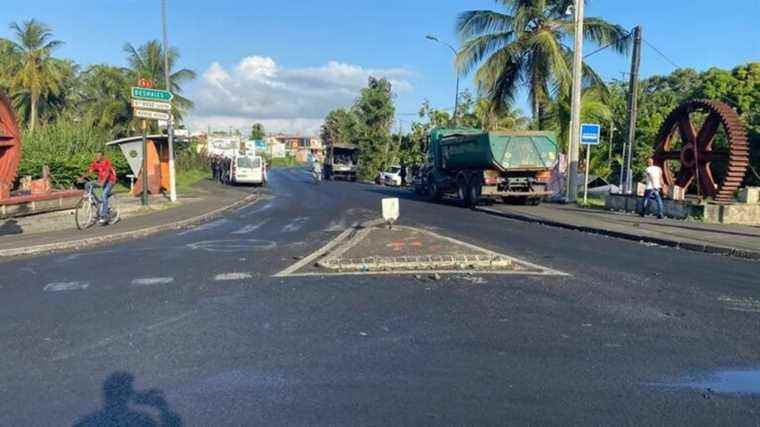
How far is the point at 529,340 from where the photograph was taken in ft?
19.3

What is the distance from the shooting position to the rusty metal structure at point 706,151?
706 inches

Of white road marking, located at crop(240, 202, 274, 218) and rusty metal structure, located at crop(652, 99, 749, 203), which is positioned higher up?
rusty metal structure, located at crop(652, 99, 749, 203)

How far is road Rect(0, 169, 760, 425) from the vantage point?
4.36m

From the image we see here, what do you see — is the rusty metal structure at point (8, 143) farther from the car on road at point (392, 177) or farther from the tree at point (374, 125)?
the tree at point (374, 125)

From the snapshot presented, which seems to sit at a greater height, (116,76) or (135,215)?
(116,76)

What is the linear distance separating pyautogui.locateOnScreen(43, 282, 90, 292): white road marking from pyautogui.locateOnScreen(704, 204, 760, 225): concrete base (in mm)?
14822

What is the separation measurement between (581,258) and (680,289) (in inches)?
102

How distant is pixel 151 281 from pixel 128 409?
4628 mm

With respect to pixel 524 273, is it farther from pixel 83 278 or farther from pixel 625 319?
pixel 83 278

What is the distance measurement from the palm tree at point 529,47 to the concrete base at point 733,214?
11.4 metres

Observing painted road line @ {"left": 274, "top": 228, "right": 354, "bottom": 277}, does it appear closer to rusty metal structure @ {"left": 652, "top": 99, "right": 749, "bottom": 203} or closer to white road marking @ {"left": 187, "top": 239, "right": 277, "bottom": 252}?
white road marking @ {"left": 187, "top": 239, "right": 277, "bottom": 252}

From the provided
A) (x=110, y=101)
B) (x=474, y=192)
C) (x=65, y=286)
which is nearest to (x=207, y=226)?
(x=65, y=286)

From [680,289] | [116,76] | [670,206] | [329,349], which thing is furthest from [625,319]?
[116,76]

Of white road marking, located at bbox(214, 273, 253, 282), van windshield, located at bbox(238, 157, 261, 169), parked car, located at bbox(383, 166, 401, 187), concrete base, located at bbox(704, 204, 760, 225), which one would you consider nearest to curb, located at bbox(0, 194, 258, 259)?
white road marking, located at bbox(214, 273, 253, 282)
